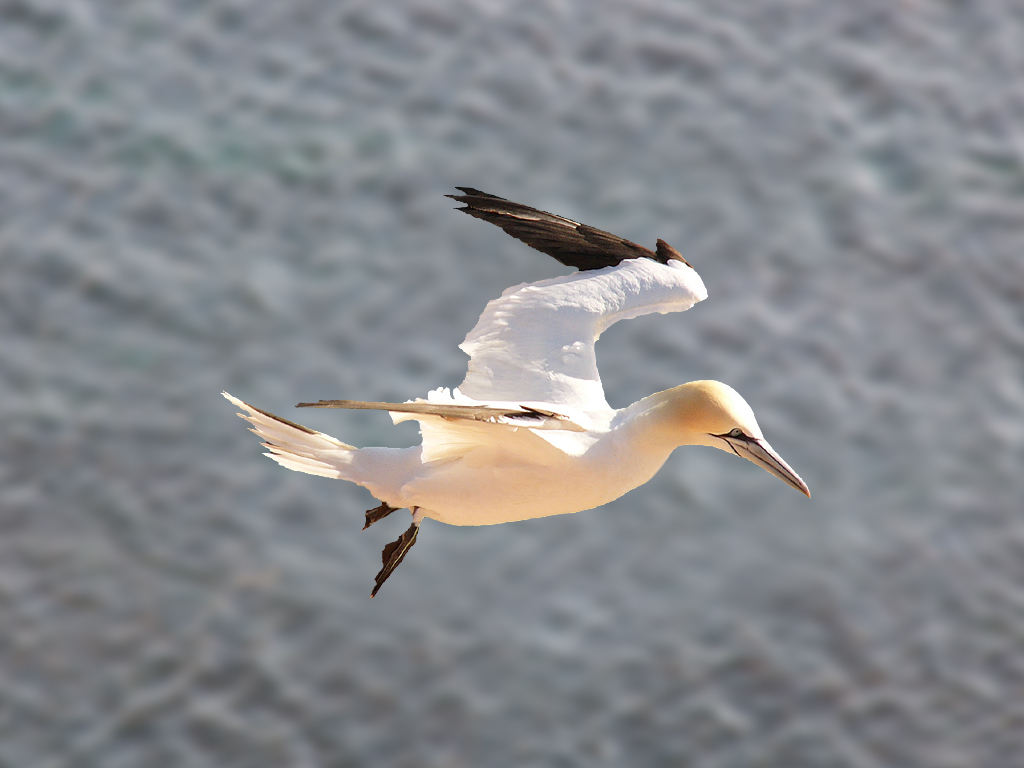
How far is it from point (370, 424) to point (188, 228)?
2141 millimetres

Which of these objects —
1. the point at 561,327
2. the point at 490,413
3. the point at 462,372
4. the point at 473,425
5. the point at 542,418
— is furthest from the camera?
the point at 462,372

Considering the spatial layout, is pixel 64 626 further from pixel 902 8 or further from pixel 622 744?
pixel 902 8

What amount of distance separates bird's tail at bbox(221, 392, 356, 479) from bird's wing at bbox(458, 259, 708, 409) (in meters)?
0.55

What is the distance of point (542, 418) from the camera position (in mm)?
4188

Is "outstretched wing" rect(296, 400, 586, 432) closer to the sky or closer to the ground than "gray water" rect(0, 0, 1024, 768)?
closer to the ground

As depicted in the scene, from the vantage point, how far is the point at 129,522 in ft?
31.1

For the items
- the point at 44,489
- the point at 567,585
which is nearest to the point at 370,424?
the point at 567,585

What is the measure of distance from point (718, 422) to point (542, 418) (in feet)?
2.39

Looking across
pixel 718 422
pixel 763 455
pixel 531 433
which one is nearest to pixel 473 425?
pixel 531 433

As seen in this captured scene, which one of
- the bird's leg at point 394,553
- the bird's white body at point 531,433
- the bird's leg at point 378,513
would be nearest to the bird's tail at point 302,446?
the bird's white body at point 531,433

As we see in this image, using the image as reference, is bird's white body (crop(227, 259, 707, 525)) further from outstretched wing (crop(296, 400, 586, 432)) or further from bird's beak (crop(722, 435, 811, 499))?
bird's beak (crop(722, 435, 811, 499))

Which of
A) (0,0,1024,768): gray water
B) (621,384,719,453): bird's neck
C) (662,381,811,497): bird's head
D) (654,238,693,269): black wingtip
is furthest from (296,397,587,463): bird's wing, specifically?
(0,0,1024,768): gray water

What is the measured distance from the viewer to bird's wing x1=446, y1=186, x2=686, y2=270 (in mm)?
5781

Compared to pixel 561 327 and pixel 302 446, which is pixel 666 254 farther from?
pixel 302 446
